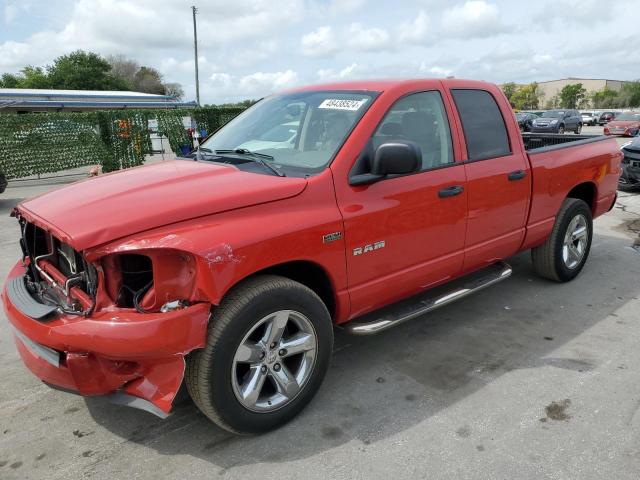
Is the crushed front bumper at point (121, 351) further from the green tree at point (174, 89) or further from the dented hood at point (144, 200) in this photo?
the green tree at point (174, 89)

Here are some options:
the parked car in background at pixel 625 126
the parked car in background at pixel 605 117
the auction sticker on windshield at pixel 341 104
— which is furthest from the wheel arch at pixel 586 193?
the parked car in background at pixel 605 117

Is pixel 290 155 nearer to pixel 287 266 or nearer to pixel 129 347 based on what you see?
pixel 287 266

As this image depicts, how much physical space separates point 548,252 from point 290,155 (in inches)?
112

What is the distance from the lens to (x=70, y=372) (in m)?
2.36

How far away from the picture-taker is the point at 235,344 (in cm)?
249

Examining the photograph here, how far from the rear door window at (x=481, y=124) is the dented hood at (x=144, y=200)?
1569mm

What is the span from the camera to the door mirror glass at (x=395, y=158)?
9.39ft

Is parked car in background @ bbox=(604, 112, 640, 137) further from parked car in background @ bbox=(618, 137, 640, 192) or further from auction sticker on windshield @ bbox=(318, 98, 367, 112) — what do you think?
auction sticker on windshield @ bbox=(318, 98, 367, 112)

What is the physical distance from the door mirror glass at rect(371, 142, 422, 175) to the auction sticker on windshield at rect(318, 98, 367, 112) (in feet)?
1.57

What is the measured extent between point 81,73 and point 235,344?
67481 mm

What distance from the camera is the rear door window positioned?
374 centimetres

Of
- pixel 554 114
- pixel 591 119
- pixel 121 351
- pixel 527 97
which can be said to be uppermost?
pixel 527 97

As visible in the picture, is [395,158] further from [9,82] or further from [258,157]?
[9,82]

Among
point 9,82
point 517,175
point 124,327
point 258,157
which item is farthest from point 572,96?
point 124,327
